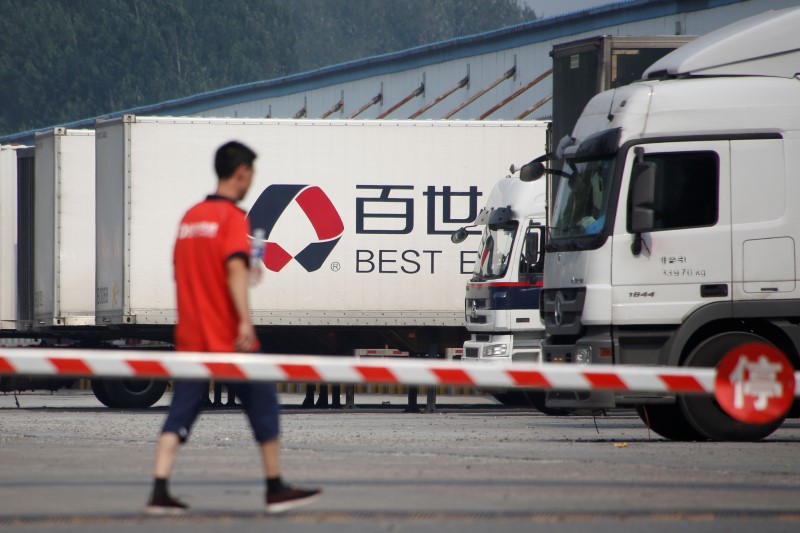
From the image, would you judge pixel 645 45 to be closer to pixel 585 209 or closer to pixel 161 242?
pixel 585 209

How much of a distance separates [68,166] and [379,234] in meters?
4.75

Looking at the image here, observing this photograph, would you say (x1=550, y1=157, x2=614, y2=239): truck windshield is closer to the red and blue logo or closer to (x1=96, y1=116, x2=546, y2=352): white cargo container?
(x1=96, y1=116, x2=546, y2=352): white cargo container

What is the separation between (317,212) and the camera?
21.0m

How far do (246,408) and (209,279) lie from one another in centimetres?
69

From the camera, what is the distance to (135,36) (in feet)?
279

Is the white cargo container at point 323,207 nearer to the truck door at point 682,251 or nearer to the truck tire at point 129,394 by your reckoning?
the truck tire at point 129,394

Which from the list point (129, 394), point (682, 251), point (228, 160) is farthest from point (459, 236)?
point (228, 160)

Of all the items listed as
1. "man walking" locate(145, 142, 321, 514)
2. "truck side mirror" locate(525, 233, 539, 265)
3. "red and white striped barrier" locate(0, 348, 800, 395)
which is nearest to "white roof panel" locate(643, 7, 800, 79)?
"truck side mirror" locate(525, 233, 539, 265)

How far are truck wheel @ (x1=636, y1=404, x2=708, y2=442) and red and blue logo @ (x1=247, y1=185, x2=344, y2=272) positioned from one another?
26.6 ft

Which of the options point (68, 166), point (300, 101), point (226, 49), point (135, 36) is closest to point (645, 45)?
point (68, 166)

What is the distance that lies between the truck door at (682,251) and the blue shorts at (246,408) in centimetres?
610

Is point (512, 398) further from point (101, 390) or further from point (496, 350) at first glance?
point (101, 390)

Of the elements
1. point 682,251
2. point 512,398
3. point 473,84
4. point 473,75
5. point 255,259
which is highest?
point 473,75

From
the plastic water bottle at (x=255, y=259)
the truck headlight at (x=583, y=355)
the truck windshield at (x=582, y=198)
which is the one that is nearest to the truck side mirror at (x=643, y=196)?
the truck windshield at (x=582, y=198)
